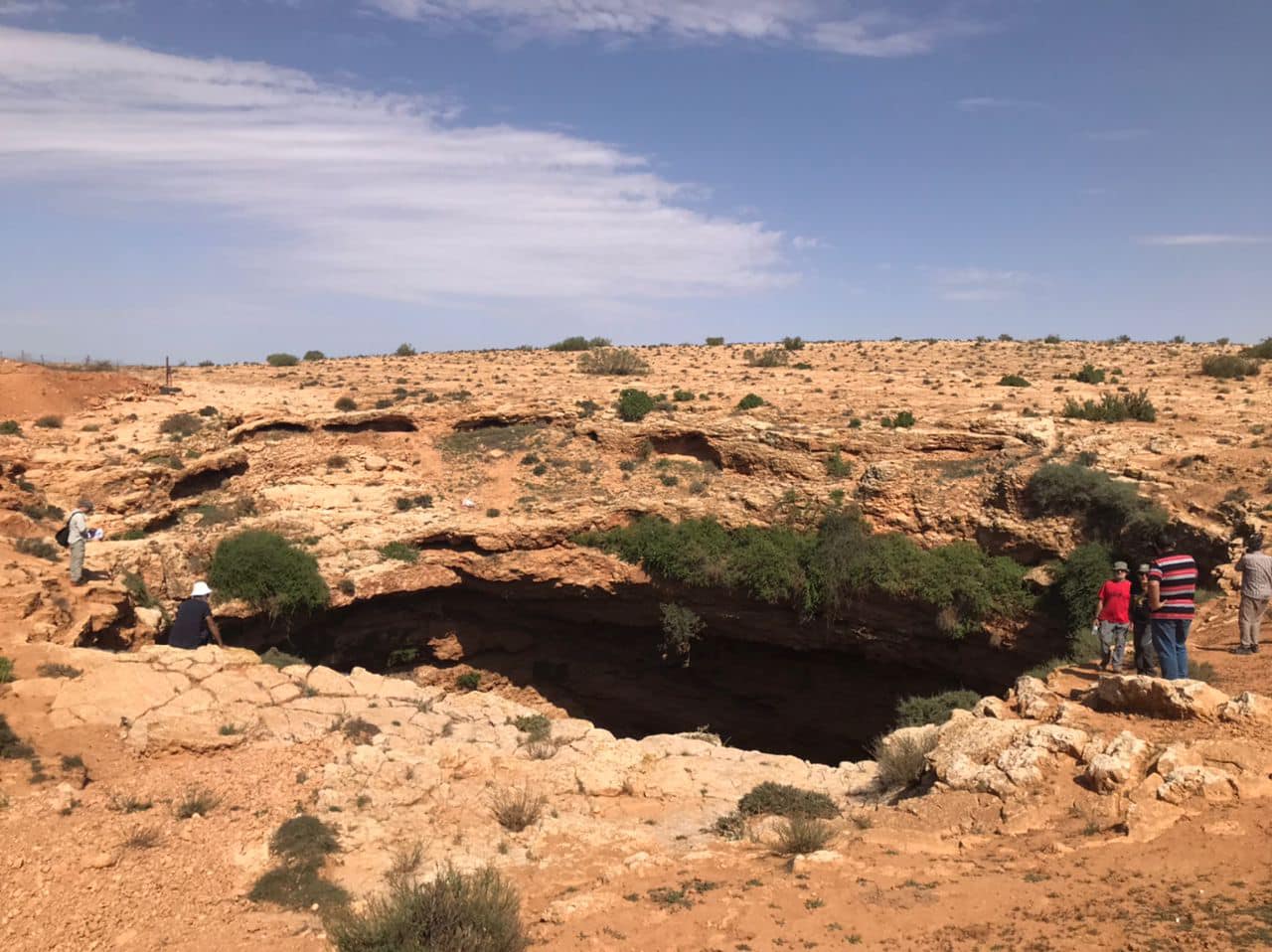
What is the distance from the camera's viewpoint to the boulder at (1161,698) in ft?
22.9

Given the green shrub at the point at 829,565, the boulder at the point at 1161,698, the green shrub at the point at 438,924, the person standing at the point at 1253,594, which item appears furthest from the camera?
the green shrub at the point at 829,565

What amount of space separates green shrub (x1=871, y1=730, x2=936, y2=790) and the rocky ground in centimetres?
40

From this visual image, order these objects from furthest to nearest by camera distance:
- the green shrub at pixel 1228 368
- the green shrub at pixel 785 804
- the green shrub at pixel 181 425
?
the green shrub at pixel 1228 368, the green shrub at pixel 181 425, the green shrub at pixel 785 804

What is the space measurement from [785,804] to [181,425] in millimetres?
15885

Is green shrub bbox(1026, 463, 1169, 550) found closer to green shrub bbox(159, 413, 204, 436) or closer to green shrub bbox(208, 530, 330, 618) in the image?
green shrub bbox(208, 530, 330, 618)

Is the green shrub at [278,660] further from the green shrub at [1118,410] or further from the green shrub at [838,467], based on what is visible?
the green shrub at [1118,410]

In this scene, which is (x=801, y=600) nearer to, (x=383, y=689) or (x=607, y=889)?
(x=383, y=689)

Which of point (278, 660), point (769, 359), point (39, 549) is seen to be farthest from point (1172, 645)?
point (769, 359)

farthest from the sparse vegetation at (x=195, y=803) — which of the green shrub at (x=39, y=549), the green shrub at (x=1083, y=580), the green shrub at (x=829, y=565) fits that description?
the green shrub at (x=1083, y=580)

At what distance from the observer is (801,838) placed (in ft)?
22.4

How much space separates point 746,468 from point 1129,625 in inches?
340

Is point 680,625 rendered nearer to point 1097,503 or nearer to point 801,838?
point 1097,503

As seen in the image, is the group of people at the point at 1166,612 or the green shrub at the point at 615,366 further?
the green shrub at the point at 615,366

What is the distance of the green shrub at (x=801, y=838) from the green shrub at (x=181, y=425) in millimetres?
15966
